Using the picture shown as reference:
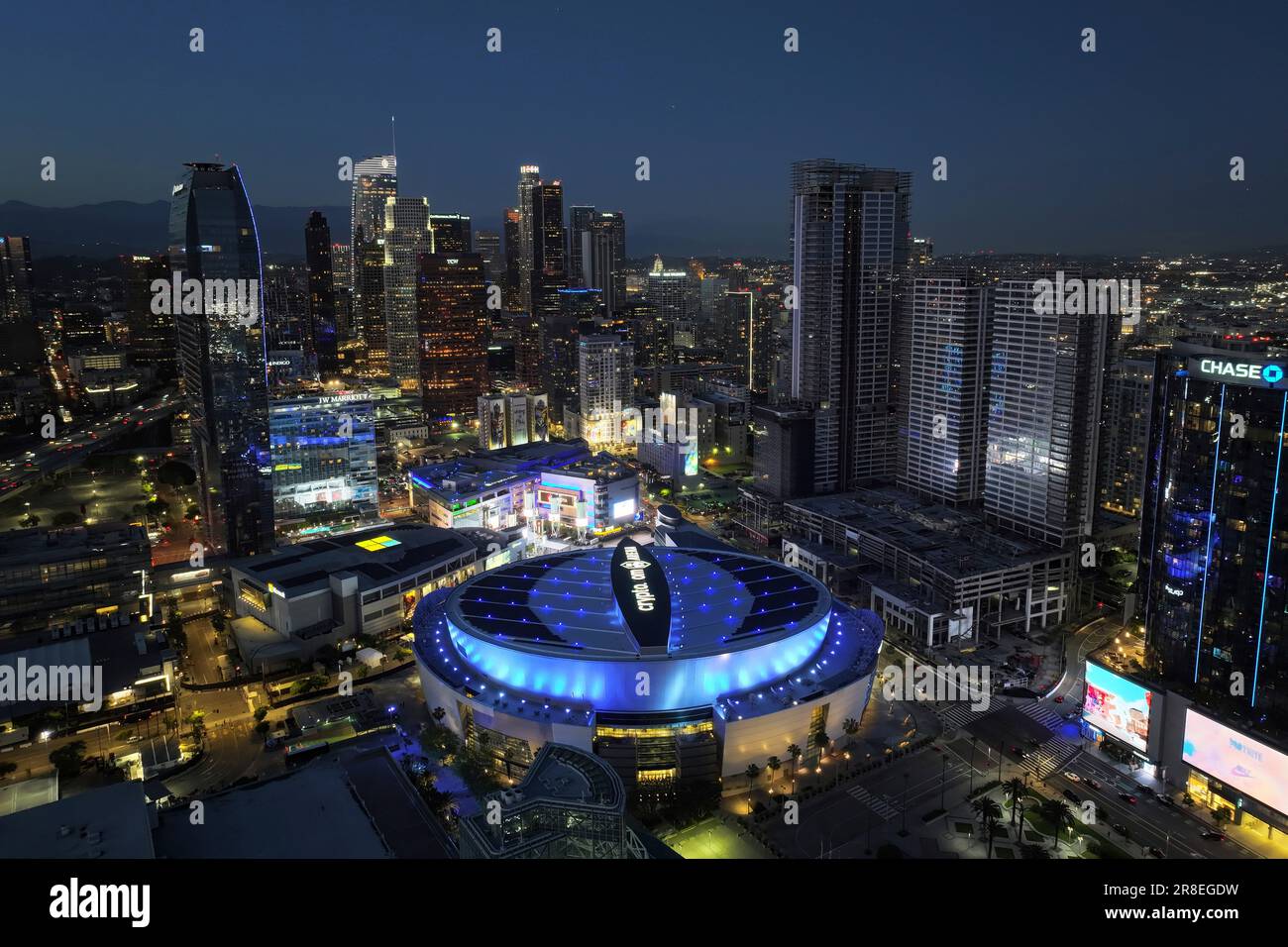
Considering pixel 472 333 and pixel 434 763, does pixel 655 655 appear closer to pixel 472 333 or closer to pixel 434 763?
pixel 434 763

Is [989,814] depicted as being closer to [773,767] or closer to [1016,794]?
[1016,794]

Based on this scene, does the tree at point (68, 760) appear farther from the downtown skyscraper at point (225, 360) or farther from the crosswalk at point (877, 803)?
the crosswalk at point (877, 803)

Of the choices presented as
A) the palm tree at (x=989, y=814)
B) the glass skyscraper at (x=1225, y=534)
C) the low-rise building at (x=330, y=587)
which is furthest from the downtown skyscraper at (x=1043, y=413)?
the low-rise building at (x=330, y=587)

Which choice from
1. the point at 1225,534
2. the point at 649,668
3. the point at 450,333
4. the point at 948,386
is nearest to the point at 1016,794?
the point at 649,668

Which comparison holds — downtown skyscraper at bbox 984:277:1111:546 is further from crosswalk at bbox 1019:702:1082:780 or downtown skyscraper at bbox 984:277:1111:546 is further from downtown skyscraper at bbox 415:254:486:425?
downtown skyscraper at bbox 415:254:486:425

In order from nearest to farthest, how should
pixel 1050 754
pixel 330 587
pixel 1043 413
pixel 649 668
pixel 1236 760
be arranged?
1. pixel 1236 760
2. pixel 649 668
3. pixel 1050 754
4. pixel 330 587
5. pixel 1043 413
